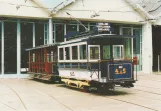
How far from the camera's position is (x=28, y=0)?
2925 cm

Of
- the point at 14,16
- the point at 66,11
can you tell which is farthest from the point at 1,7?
the point at 66,11

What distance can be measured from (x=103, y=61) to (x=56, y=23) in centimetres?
1546

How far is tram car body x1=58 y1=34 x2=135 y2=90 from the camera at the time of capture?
16391mm

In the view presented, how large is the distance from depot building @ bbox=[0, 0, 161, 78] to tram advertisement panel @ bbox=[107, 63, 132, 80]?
1192 centimetres

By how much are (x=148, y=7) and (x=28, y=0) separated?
15.4 meters

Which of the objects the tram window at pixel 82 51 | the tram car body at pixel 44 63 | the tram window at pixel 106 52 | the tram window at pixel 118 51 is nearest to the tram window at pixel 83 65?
the tram window at pixel 82 51

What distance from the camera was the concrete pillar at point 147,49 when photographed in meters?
34.6

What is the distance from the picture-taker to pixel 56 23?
31.3 meters

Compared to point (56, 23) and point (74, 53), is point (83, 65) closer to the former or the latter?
point (74, 53)

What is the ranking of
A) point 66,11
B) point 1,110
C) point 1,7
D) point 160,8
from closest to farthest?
1. point 1,110
2. point 1,7
3. point 66,11
4. point 160,8

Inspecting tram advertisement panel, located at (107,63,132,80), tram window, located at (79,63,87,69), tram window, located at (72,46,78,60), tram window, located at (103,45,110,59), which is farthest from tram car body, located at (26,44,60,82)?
tram advertisement panel, located at (107,63,132,80)

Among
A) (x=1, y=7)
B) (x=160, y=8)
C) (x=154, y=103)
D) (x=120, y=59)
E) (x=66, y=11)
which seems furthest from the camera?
(x=160, y=8)

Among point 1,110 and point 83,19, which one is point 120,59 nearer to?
point 1,110

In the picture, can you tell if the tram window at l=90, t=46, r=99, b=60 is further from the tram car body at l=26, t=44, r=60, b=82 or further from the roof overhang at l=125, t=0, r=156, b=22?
the roof overhang at l=125, t=0, r=156, b=22
